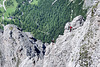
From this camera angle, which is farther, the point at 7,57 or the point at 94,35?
the point at 7,57

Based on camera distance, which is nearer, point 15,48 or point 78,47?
point 78,47

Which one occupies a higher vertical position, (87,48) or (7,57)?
(7,57)

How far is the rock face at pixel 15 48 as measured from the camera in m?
136

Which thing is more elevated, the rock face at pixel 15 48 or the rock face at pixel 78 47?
the rock face at pixel 15 48

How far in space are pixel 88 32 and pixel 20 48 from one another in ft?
335

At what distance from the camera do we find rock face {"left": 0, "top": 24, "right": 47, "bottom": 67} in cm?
13600

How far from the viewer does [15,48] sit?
144m

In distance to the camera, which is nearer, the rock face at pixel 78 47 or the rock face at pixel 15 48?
the rock face at pixel 78 47

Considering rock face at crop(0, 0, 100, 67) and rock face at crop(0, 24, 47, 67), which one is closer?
rock face at crop(0, 0, 100, 67)

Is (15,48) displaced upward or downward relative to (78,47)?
upward

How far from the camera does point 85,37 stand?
138 ft

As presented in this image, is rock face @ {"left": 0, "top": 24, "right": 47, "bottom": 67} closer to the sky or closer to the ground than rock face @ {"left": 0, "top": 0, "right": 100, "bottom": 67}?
closer to the sky

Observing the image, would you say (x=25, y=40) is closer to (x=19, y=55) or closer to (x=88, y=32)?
(x=19, y=55)

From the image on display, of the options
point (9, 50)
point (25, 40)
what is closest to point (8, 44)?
point (9, 50)
